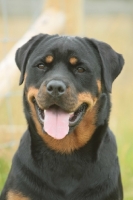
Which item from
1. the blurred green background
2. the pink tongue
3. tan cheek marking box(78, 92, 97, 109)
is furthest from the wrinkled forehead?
the blurred green background

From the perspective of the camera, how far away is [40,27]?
6016 millimetres

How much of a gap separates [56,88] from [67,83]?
10 centimetres

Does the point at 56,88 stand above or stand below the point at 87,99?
above

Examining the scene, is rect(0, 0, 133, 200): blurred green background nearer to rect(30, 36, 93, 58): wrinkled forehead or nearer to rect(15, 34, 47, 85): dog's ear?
rect(15, 34, 47, 85): dog's ear

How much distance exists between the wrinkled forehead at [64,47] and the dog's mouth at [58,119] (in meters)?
0.40

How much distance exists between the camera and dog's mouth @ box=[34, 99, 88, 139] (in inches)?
154

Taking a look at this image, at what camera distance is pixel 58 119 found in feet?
12.9

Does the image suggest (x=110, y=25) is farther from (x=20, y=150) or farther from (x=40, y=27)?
(x=20, y=150)

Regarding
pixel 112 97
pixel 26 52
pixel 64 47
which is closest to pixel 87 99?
pixel 64 47

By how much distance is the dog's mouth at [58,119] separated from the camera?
12.8ft

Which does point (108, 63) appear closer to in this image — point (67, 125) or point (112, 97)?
point (67, 125)

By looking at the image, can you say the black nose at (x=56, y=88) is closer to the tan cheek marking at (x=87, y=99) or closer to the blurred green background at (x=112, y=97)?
the tan cheek marking at (x=87, y=99)

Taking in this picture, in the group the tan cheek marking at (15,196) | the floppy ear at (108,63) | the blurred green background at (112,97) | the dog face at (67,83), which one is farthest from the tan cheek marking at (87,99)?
the blurred green background at (112,97)

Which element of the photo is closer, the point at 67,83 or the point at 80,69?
the point at 67,83
